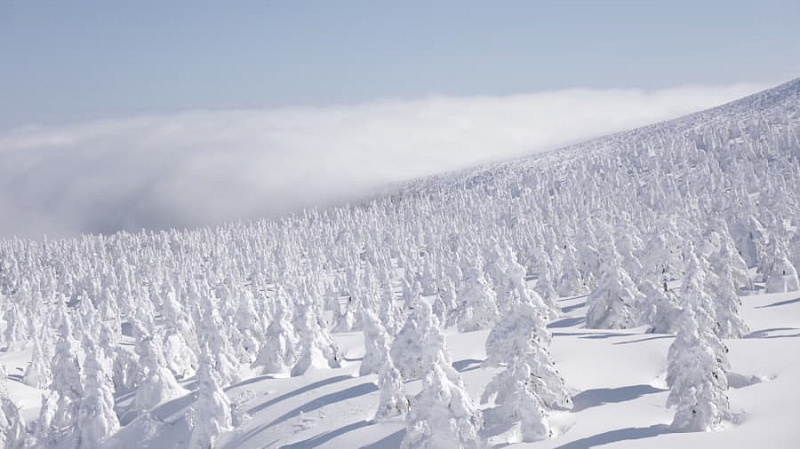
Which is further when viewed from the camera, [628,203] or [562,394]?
[628,203]

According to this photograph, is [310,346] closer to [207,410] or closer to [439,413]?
[207,410]

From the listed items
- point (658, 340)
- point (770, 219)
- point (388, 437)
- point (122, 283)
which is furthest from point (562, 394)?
point (122, 283)

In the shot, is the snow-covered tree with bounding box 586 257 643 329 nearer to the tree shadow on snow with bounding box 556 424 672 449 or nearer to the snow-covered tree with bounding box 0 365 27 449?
the tree shadow on snow with bounding box 556 424 672 449

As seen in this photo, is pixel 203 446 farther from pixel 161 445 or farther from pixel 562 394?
pixel 562 394

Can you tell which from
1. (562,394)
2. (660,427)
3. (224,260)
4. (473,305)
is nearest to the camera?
(660,427)

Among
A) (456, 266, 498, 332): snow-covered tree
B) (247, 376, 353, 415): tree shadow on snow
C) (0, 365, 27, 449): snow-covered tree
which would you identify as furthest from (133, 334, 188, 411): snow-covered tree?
(456, 266, 498, 332): snow-covered tree

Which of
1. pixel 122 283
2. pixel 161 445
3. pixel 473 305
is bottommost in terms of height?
pixel 161 445

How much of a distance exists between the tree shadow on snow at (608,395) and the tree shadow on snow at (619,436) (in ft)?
13.8

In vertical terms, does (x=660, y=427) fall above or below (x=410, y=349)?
below

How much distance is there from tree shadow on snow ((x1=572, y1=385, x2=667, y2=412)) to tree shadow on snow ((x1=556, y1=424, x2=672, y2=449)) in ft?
13.8

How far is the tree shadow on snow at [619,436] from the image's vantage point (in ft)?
81.7

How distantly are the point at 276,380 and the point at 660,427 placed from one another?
26.1 m

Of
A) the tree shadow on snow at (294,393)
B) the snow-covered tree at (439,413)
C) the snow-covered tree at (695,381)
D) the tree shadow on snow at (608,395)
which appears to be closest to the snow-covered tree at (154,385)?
the tree shadow on snow at (294,393)

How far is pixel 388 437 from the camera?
3028 centimetres
